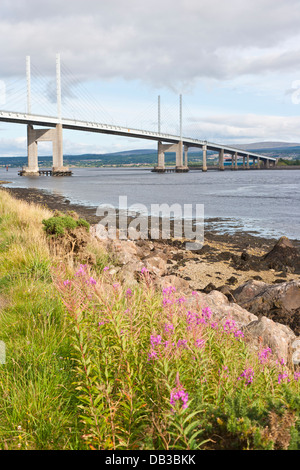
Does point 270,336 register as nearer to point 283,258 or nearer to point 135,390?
point 135,390

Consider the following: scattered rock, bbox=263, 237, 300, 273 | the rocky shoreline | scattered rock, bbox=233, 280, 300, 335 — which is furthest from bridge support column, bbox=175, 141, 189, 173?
scattered rock, bbox=233, 280, 300, 335

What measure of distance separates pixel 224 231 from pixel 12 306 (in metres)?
15.2

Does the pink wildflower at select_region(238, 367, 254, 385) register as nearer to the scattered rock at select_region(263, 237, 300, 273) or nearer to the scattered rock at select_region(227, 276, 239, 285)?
the scattered rock at select_region(227, 276, 239, 285)

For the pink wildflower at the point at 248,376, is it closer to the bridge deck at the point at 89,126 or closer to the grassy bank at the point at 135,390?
the grassy bank at the point at 135,390

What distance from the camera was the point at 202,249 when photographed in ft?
46.3

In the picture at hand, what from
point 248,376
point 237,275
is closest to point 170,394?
point 248,376

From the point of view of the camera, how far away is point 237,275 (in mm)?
10750

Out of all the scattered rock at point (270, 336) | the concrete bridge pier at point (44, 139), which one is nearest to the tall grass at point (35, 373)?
the scattered rock at point (270, 336)

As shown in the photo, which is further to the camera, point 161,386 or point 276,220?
point 276,220

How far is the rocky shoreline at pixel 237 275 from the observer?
5.41 metres

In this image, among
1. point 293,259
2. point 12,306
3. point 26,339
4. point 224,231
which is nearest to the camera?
point 26,339
